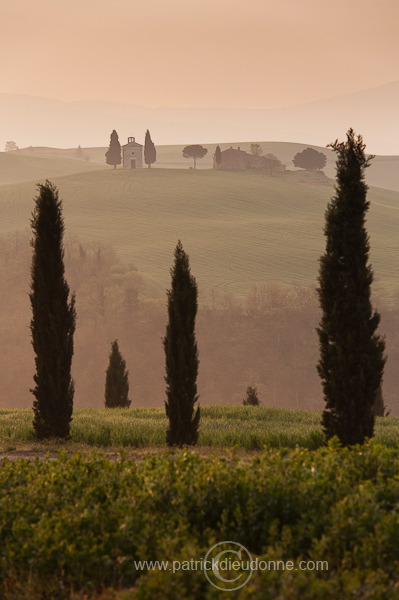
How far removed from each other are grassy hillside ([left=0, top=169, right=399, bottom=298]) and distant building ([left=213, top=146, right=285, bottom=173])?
4.51 m

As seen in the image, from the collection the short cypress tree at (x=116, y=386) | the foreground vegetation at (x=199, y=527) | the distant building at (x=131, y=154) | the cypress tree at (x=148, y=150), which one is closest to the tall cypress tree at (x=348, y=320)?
the foreground vegetation at (x=199, y=527)

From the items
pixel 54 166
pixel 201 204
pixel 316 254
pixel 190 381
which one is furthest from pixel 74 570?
pixel 54 166

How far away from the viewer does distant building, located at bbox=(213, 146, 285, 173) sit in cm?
15588

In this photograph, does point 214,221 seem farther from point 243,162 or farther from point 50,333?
point 50,333

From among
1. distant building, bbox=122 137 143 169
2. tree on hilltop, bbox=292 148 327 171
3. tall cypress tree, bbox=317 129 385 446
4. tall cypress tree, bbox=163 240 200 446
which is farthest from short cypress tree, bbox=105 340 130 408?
tree on hilltop, bbox=292 148 327 171

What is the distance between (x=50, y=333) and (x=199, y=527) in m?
13.4

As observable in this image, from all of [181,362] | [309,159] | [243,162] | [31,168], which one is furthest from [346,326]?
[31,168]

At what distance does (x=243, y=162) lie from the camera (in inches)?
6171

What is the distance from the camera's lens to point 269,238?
363 feet

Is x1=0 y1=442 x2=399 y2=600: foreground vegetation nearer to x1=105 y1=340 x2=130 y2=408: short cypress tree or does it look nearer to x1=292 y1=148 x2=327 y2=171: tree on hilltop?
x1=105 y1=340 x2=130 y2=408: short cypress tree

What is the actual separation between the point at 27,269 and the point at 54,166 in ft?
333

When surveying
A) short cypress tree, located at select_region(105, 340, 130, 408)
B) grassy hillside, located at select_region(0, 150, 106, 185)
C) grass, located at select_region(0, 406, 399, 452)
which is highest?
grassy hillside, located at select_region(0, 150, 106, 185)

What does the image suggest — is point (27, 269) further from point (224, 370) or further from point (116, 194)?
point (116, 194)

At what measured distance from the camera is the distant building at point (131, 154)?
6526 inches
